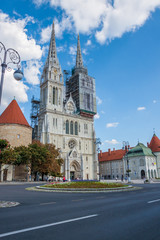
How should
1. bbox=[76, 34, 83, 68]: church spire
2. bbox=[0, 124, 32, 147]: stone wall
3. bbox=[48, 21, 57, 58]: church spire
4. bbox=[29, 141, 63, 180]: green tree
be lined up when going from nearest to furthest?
bbox=[29, 141, 63, 180]: green tree
bbox=[0, 124, 32, 147]: stone wall
bbox=[48, 21, 57, 58]: church spire
bbox=[76, 34, 83, 68]: church spire

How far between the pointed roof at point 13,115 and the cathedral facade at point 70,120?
8.11m

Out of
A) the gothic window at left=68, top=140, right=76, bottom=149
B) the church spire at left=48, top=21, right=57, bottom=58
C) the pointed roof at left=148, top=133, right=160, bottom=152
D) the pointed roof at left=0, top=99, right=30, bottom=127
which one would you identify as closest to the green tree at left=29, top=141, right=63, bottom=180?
the pointed roof at left=0, top=99, right=30, bottom=127

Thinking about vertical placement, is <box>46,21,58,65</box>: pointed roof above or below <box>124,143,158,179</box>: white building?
above

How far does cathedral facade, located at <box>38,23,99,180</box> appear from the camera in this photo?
171 feet

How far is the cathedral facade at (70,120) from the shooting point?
171 feet

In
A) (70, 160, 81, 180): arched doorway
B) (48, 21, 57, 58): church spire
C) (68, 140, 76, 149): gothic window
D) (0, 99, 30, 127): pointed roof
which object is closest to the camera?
(0, 99, 30, 127): pointed roof

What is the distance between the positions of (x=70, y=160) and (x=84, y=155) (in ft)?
21.0

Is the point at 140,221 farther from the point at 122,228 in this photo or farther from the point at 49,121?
the point at 49,121

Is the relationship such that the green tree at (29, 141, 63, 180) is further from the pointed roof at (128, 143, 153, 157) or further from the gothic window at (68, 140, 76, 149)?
the pointed roof at (128, 143, 153, 157)

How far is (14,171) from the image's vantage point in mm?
37281

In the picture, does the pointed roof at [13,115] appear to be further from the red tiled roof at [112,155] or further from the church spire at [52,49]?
the red tiled roof at [112,155]

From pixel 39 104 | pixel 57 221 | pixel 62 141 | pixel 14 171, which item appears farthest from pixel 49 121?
pixel 57 221

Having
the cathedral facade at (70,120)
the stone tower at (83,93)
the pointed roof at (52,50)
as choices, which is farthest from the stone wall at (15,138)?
the pointed roof at (52,50)

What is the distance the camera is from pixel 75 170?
53781 mm
